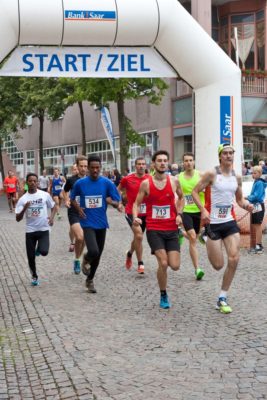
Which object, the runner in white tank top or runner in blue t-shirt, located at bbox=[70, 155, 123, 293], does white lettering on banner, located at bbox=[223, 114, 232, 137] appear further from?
the runner in white tank top

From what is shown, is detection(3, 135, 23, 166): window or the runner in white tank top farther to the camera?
detection(3, 135, 23, 166): window

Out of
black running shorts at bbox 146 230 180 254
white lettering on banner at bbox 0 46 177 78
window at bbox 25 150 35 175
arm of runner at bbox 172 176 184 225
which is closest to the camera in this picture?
black running shorts at bbox 146 230 180 254

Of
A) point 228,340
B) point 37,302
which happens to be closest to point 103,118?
point 37,302

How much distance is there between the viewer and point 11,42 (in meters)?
9.76

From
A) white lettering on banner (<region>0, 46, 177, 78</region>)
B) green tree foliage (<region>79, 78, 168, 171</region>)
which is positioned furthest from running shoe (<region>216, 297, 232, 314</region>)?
green tree foliage (<region>79, 78, 168, 171</region>)

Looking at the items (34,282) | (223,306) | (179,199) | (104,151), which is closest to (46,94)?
(104,151)

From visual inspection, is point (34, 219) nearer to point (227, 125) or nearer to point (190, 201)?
point (190, 201)

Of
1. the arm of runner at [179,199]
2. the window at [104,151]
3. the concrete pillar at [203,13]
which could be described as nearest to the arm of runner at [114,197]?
the arm of runner at [179,199]

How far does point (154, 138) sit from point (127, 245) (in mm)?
19790

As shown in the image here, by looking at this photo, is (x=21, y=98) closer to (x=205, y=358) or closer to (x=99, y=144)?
(x=99, y=144)

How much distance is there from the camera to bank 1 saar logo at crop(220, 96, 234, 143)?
10695mm

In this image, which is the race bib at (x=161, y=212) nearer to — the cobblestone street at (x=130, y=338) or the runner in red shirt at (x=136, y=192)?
the cobblestone street at (x=130, y=338)

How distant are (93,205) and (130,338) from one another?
9.42 ft

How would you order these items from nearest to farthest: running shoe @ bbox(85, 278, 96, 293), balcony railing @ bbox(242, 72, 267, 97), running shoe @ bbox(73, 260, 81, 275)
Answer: running shoe @ bbox(85, 278, 96, 293), running shoe @ bbox(73, 260, 81, 275), balcony railing @ bbox(242, 72, 267, 97)
